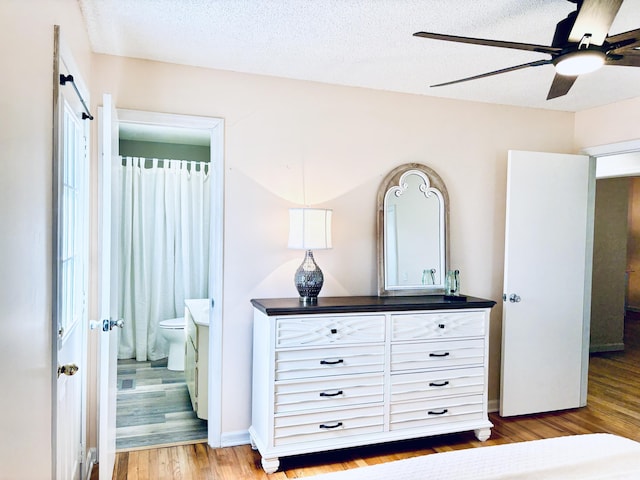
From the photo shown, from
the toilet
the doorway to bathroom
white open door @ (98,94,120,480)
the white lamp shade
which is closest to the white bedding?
white open door @ (98,94,120,480)

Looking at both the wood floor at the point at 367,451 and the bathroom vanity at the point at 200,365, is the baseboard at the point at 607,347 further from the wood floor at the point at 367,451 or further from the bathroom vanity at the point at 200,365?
the bathroom vanity at the point at 200,365

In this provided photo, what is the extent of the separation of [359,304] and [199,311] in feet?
4.83

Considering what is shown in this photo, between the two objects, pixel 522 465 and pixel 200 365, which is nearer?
pixel 522 465

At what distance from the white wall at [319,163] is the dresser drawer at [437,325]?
47 centimetres

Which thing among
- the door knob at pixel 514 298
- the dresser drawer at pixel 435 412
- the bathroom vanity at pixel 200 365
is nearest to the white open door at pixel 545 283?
the door knob at pixel 514 298

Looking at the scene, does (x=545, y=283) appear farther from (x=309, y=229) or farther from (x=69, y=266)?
(x=69, y=266)

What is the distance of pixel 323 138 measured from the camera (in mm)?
3293

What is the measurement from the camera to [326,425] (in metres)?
2.84

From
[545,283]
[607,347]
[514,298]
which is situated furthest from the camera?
[607,347]

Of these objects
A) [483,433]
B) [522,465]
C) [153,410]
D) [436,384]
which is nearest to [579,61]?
[522,465]

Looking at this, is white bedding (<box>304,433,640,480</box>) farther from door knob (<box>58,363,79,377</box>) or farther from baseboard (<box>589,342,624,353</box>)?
baseboard (<box>589,342,624,353</box>)

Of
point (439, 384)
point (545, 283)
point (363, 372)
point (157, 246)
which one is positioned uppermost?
point (157, 246)

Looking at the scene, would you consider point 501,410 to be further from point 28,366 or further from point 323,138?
point 28,366

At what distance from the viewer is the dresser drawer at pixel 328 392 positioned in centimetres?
278
